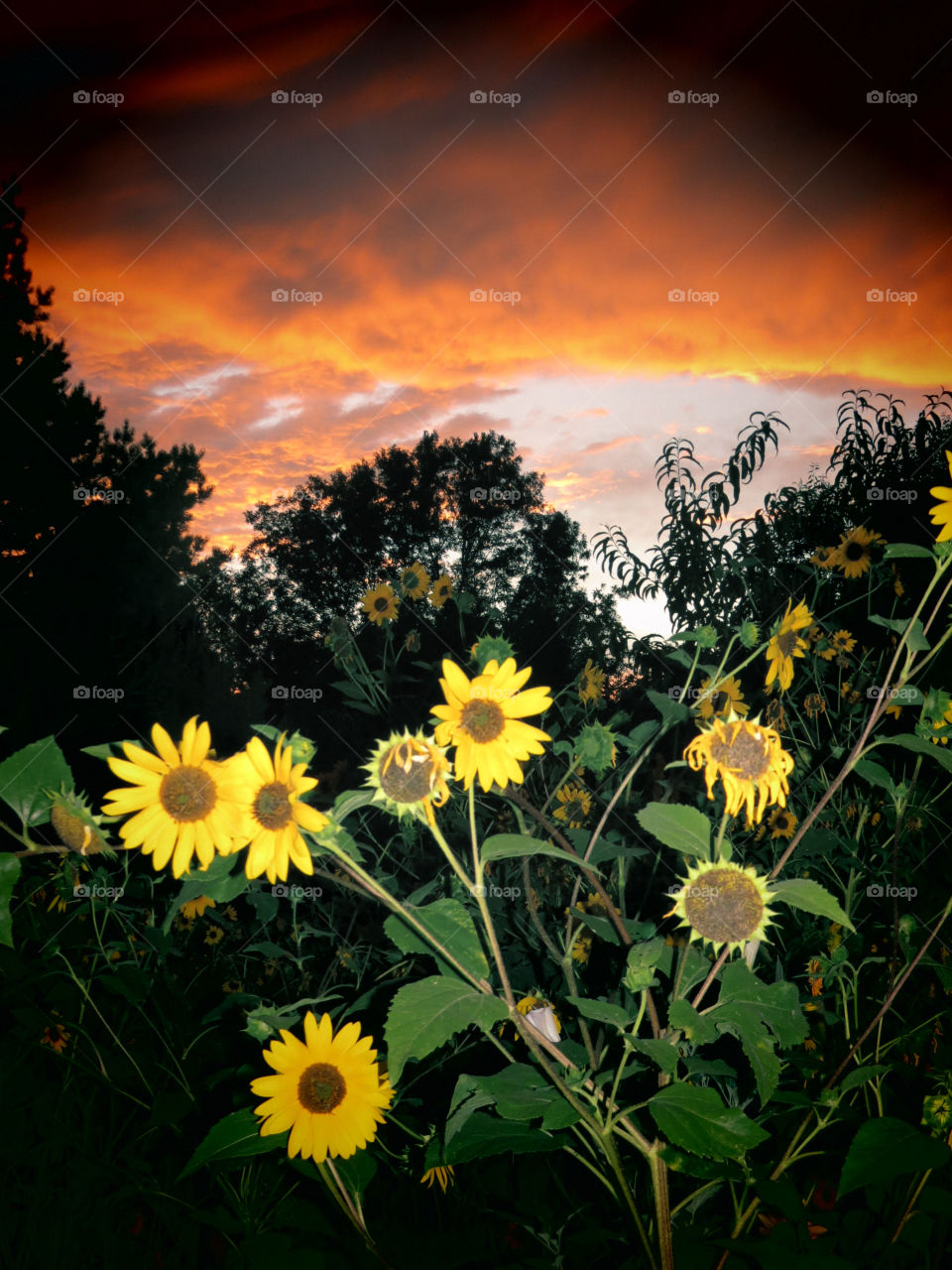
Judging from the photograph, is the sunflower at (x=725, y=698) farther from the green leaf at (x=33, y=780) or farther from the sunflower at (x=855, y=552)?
the green leaf at (x=33, y=780)

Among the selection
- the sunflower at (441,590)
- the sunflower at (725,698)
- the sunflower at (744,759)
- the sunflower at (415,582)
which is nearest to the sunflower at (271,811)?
the sunflower at (744,759)

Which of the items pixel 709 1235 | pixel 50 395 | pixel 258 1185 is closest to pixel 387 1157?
pixel 258 1185

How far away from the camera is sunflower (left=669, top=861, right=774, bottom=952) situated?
0.87 meters

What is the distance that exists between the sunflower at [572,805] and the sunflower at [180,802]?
5.04 feet

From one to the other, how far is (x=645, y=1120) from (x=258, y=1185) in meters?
0.78

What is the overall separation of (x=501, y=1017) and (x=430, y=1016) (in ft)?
0.24

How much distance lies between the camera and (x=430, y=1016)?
766mm

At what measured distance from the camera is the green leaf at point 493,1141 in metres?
0.88

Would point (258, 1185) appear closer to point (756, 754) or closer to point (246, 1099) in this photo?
point (246, 1099)

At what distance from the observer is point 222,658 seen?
1812 centimetres

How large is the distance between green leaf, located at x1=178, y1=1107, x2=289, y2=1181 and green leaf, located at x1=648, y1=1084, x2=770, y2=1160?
445mm

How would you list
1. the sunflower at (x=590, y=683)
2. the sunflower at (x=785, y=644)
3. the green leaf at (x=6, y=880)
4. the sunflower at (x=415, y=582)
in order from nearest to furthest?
the green leaf at (x=6, y=880) → the sunflower at (x=785, y=644) → the sunflower at (x=590, y=683) → the sunflower at (x=415, y=582)

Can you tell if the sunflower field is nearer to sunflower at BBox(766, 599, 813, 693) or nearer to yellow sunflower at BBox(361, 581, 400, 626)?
sunflower at BBox(766, 599, 813, 693)

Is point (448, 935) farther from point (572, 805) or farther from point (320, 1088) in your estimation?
point (572, 805)
